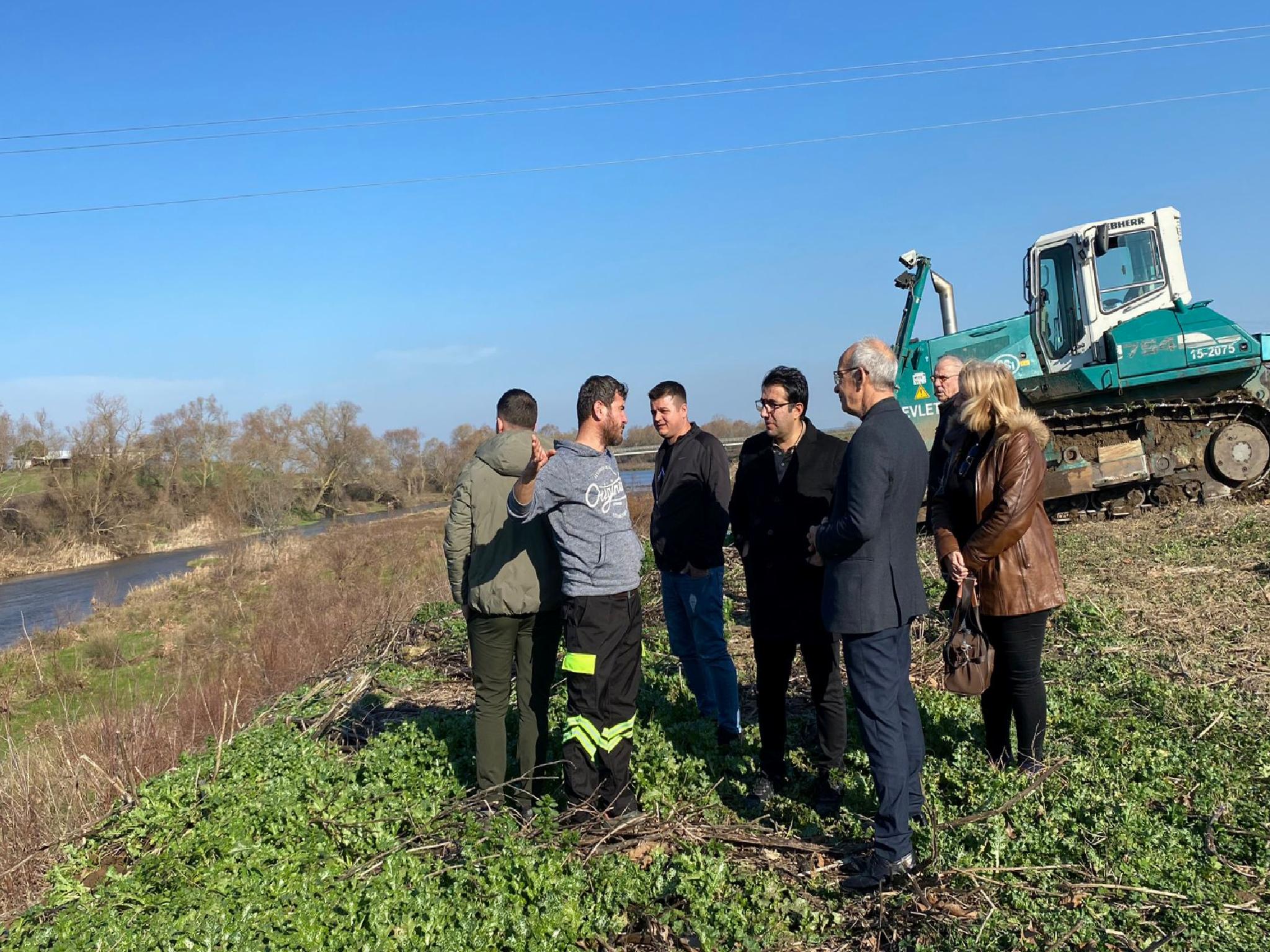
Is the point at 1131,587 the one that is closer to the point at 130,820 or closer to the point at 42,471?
the point at 130,820

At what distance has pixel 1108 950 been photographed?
2.88m

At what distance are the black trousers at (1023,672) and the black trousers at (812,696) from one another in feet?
2.28

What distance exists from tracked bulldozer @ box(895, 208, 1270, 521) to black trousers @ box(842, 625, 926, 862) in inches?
353

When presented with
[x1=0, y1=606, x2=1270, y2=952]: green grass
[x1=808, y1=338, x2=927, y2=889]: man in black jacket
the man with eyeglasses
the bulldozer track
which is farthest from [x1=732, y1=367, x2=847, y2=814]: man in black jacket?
the bulldozer track

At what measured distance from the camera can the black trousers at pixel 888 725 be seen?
3.38 meters

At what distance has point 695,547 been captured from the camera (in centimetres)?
513

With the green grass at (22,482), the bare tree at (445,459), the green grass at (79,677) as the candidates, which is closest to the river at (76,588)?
the green grass at (79,677)

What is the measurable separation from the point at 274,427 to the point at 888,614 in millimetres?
49292

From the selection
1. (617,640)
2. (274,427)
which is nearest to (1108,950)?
(617,640)

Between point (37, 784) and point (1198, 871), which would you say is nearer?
point (1198, 871)

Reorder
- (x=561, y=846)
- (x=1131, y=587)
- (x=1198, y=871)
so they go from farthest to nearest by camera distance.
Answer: (x=1131, y=587), (x=561, y=846), (x=1198, y=871)

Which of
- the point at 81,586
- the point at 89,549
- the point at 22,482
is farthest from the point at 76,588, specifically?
the point at 22,482

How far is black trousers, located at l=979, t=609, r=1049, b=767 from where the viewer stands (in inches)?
154

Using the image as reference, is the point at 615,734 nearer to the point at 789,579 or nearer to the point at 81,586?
the point at 789,579
